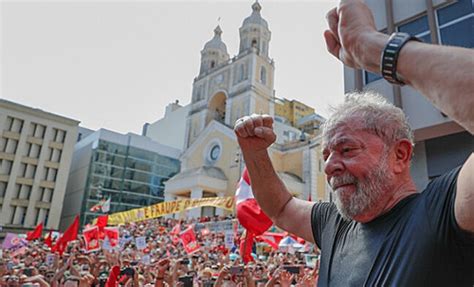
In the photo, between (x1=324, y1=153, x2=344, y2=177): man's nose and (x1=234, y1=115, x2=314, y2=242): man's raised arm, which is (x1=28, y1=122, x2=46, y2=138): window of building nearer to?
(x1=234, y1=115, x2=314, y2=242): man's raised arm

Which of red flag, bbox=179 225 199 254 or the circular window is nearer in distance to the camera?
red flag, bbox=179 225 199 254

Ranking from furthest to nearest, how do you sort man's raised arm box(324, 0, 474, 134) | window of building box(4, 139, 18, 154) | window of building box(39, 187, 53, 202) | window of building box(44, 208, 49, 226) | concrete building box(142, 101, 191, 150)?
concrete building box(142, 101, 191, 150) → window of building box(39, 187, 53, 202) → window of building box(44, 208, 49, 226) → window of building box(4, 139, 18, 154) → man's raised arm box(324, 0, 474, 134)

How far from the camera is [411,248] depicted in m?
1.04

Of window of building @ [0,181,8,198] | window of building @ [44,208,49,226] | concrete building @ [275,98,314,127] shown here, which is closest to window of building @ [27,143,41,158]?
window of building @ [0,181,8,198]

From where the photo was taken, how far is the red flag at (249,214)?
19.3ft

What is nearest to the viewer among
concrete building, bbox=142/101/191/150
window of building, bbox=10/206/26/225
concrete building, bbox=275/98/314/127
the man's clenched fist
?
the man's clenched fist

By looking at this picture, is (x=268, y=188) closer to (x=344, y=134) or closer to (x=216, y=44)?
(x=344, y=134)

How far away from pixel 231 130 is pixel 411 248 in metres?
31.8

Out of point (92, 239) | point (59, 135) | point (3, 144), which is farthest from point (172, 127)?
point (92, 239)

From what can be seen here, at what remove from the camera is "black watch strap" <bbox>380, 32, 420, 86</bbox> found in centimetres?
89

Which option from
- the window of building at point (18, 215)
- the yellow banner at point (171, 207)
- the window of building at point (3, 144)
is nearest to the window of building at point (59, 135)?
the window of building at point (3, 144)

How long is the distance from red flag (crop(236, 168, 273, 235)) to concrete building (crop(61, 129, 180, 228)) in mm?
41144

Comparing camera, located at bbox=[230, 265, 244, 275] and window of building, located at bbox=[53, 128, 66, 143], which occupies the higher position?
window of building, located at bbox=[53, 128, 66, 143]

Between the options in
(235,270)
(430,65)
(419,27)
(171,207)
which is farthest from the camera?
(171,207)
